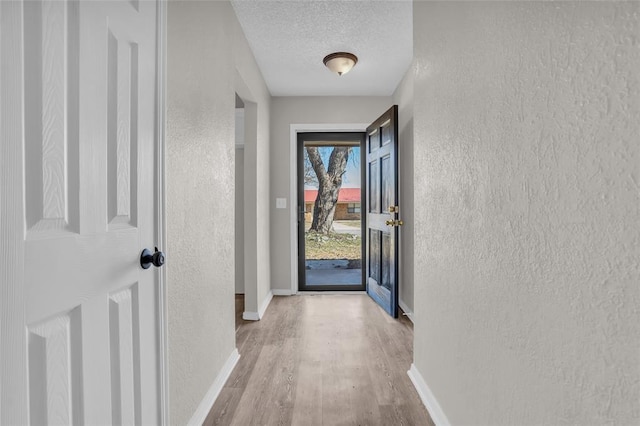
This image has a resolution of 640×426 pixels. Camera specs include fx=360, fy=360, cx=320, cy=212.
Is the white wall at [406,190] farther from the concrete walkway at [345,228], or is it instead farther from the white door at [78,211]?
the white door at [78,211]

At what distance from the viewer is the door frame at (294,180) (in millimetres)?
4234

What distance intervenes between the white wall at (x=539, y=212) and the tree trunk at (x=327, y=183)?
2834 millimetres

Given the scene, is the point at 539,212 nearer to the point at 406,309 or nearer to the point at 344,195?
the point at 406,309

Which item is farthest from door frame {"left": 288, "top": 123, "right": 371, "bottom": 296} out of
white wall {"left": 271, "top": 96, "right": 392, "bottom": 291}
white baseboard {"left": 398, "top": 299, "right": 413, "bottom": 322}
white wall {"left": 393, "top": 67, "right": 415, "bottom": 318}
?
white baseboard {"left": 398, "top": 299, "right": 413, "bottom": 322}

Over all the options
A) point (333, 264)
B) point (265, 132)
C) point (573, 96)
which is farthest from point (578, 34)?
point (333, 264)

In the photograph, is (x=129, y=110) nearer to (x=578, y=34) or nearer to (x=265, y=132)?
(x=578, y=34)

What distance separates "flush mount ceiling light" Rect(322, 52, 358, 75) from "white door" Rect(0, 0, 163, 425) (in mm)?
2074

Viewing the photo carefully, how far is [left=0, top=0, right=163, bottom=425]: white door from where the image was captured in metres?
0.68

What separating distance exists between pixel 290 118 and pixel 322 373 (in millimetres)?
2954

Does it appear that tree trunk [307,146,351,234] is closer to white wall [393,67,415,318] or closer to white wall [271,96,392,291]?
white wall [271,96,392,291]

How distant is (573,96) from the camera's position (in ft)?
2.68

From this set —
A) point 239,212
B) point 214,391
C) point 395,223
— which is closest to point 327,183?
point 239,212

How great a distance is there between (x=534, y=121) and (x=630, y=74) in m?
0.29

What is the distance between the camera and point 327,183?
453cm
